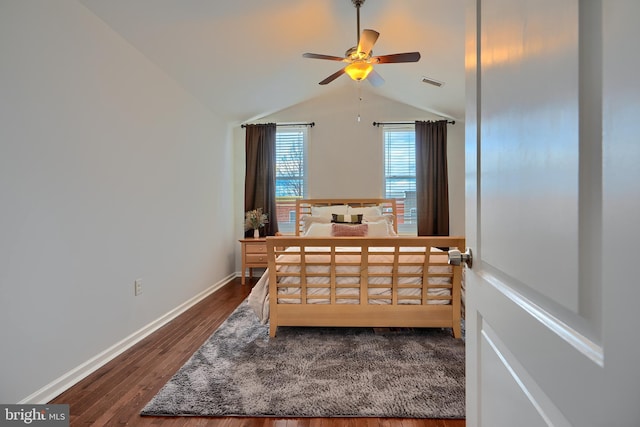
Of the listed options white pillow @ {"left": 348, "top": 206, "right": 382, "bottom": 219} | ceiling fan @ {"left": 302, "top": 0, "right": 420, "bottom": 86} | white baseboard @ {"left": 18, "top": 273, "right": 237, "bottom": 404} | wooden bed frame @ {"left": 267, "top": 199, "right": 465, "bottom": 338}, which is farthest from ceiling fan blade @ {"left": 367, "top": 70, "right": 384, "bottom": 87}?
white baseboard @ {"left": 18, "top": 273, "right": 237, "bottom": 404}

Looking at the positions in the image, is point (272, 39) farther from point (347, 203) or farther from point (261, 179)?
point (347, 203)

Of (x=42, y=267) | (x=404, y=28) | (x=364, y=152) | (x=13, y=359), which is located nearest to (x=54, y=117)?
(x=42, y=267)

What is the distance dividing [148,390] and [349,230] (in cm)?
234

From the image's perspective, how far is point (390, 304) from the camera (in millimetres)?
2432

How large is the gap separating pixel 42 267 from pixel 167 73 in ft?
6.86

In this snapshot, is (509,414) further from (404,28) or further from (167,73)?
(167,73)

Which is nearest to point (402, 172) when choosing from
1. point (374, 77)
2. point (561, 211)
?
point (374, 77)

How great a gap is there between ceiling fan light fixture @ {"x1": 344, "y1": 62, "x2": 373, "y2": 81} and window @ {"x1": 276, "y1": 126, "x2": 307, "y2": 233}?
2223 mm

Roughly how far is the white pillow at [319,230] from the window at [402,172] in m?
1.42

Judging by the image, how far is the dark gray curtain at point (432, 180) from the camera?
449cm

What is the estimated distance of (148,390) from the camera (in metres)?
1.81

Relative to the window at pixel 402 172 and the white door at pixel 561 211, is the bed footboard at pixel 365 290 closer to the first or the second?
the white door at pixel 561 211

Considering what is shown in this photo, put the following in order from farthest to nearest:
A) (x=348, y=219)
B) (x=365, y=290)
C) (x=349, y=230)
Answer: (x=348, y=219) < (x=349, y=230) < (x=365, y=290)

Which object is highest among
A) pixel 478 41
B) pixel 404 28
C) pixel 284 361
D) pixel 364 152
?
pixel 404 28
